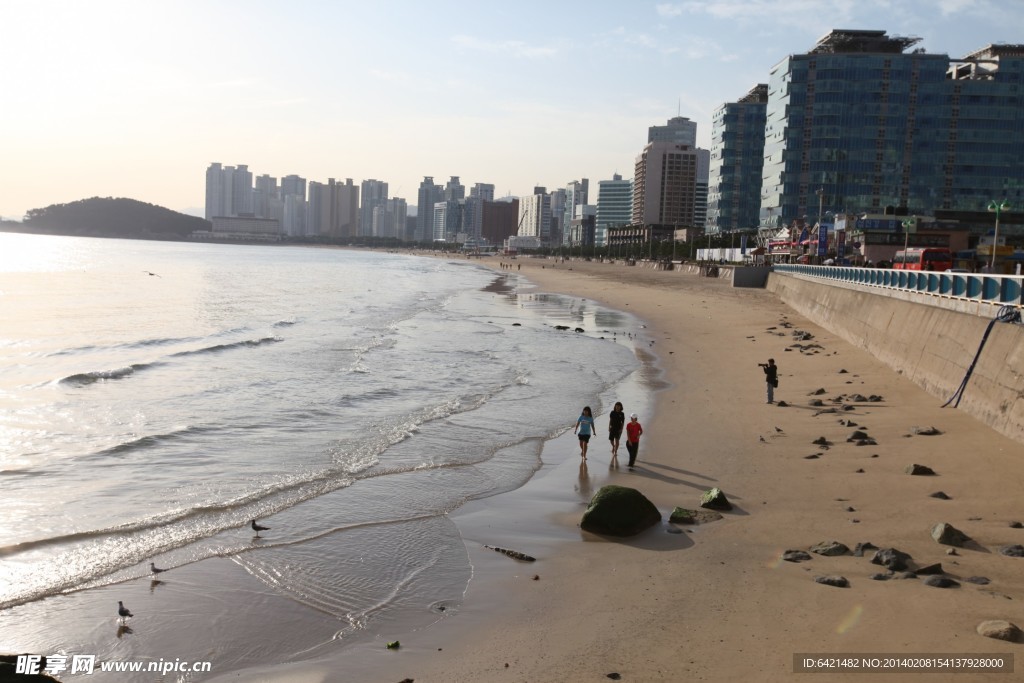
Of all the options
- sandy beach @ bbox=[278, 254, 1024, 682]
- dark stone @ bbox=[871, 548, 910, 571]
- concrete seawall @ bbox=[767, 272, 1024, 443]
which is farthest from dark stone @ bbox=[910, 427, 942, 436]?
dark stone @ bbox=[871, 548, 910, 571]

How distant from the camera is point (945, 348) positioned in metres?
21.4

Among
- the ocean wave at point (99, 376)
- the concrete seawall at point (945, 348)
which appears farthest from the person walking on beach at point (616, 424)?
the ocean wave at point (99, 376)

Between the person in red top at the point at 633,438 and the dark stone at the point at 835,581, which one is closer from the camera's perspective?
the dark stone at the point at 835,581

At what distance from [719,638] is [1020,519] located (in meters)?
6.02

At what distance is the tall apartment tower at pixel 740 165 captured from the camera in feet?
480

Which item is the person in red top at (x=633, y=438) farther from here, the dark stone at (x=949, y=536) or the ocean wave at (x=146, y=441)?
the ocean wave at (x=146, y=441)

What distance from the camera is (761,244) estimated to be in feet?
382

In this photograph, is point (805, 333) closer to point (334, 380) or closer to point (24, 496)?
point (334, 380)

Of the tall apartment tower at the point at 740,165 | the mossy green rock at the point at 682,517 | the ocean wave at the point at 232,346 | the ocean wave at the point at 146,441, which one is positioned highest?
the tall apartment tower at the point at 740,165

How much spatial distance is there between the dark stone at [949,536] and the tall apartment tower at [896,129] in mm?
112921

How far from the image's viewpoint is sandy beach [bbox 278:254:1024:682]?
8.44m

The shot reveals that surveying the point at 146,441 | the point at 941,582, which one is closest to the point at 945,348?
the point at 941,582

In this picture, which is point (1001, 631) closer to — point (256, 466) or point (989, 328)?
point (989, 328)

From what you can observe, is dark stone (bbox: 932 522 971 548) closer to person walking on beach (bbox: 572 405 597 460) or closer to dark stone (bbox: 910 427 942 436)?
dark stone (bbox: 910 427 942 436)
